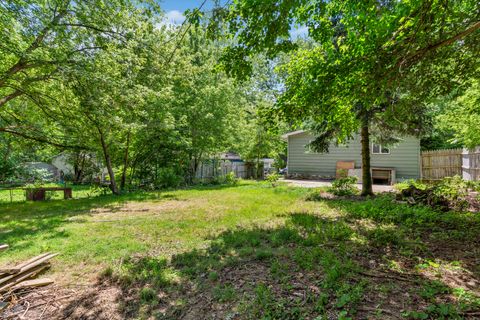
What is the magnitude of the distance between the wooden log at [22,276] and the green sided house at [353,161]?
11.1 metres

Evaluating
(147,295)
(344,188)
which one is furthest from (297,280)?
(344,188)

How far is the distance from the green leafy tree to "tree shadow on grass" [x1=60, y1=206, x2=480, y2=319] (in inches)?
95.5

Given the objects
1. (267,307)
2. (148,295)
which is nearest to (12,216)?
(148,295)

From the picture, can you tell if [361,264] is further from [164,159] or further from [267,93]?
[267,93]

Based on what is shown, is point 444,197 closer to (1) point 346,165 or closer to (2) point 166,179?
(1) point 346,165

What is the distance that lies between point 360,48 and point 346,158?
1360cm

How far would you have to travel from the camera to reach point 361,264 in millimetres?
3195

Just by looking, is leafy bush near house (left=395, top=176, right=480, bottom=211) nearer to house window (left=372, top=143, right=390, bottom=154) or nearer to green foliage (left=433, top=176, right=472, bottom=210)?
green foliage (left=433, top=176, right=472, bottom=210)

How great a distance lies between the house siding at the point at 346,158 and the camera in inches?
571

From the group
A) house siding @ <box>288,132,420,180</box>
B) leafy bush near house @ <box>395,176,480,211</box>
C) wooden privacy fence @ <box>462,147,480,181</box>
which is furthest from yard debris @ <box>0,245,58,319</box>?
wooden privacy fence @ <box>462,147,480,181</box>

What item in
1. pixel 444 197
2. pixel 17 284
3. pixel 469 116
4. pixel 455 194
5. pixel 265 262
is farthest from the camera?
pixel 469 116

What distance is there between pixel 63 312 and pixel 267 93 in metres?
28.7

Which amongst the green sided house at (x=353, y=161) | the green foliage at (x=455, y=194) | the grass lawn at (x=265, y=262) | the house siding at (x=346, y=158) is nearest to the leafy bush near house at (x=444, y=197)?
the green foliage at (x=455, y=194)

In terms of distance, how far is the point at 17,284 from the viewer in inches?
118
